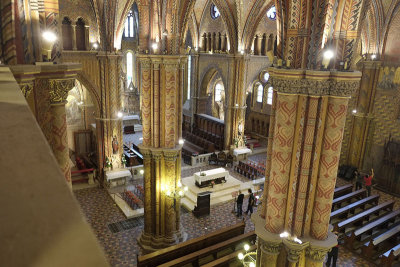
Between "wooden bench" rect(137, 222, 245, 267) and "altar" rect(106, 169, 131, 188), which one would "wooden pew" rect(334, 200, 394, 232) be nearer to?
"wooden bench" rect(137, 222, 245, 267)

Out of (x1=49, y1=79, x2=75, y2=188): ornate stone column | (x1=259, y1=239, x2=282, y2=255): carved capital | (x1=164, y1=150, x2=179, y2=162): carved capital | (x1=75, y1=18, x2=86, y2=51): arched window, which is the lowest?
(x1=259, y1=239, x2=282, y2=255): carved capital

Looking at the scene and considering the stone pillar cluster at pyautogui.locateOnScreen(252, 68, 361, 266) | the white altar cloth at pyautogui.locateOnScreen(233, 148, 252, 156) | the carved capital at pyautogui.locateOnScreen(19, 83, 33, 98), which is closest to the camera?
the carved capital at pyautogui.locateOnScreen(19, 83, 33, 98)

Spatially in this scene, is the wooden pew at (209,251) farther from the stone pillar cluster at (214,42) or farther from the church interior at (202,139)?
the stone pillar cluster at (214,42)

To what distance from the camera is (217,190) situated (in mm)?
17000

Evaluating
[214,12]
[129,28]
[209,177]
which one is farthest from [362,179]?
[129,28]

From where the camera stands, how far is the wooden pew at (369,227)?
501 inches

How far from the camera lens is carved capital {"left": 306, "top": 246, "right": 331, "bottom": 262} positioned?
22.2 ft

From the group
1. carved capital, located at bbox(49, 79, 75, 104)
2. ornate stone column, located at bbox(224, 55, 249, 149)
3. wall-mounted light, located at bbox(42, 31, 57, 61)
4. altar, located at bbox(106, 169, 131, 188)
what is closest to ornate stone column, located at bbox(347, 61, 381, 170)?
ornate stone column, located at bbox(224, 55, 249, 149)

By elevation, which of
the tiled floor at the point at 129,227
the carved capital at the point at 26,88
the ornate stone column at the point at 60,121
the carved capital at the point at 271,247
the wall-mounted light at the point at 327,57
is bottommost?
the tiled floor at the point at 129,227

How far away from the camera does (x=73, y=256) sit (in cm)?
95

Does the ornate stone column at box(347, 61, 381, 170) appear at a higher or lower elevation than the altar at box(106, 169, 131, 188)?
higher

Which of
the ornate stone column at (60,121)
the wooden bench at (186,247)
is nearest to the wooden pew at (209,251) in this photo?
the wooden bench at (186,247)

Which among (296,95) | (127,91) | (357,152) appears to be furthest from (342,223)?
(127,91)

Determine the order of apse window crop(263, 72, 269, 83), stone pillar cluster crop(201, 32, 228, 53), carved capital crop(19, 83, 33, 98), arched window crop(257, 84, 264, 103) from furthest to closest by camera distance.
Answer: arched window crop(257, 84, 264, 103) < apse window crop(263, 72, 269, 83) < stone pillar cluster crop(201, 32, 228, 53) < carved capital crop(19, 83, 33, 98)
